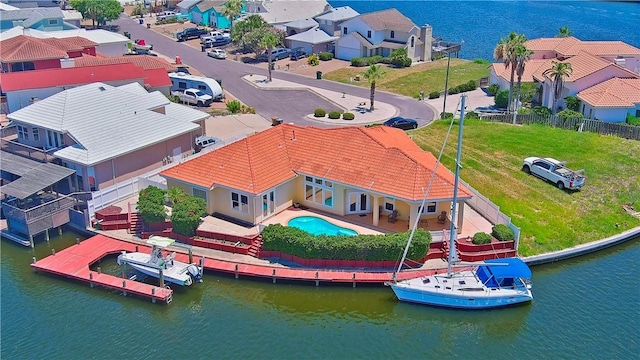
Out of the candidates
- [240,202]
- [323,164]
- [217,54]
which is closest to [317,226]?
[323,164]

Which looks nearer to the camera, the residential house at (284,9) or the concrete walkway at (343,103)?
the concrete walkway at (343,103)

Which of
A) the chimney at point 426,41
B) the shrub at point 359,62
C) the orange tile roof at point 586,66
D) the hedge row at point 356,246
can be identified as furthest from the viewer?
Result: the chimney at point 426,41

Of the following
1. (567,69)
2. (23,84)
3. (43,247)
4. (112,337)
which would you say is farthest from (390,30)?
(112,337)

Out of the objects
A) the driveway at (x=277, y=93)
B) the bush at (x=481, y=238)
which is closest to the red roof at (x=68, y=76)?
the driveway at (x=277, y=93)

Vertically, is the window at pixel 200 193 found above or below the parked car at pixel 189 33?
below

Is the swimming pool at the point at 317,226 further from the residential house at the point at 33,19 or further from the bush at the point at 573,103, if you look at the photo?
A: the residential house at the point at 33,19

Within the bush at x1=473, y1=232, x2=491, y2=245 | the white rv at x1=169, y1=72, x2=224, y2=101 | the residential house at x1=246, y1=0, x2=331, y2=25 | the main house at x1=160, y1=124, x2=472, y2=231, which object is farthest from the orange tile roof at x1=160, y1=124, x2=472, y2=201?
the residential house at x1=246, y1=0, x2=331, y2=25

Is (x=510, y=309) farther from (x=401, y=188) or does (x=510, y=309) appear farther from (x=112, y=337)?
(x=112, y=337)
